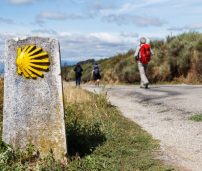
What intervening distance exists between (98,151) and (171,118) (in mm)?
4182

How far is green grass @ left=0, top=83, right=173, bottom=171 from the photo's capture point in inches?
295

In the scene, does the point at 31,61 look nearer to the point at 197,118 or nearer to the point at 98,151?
the point at 98,151

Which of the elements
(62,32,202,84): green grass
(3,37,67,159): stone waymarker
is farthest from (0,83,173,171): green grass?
(62,32,202,84): green grass

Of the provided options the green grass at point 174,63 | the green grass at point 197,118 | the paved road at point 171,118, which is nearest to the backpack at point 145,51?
the paved road at point 171,118

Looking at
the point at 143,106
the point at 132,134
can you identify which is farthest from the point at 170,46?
the point at 132,134

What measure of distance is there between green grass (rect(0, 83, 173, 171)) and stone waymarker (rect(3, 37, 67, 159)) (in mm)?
192

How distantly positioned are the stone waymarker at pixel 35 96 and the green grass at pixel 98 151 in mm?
192

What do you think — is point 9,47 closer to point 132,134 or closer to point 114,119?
point 132,134

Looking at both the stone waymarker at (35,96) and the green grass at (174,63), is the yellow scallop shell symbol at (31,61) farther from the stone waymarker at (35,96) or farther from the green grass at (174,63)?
the green grass at (174,63)

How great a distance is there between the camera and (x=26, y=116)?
7766 mm

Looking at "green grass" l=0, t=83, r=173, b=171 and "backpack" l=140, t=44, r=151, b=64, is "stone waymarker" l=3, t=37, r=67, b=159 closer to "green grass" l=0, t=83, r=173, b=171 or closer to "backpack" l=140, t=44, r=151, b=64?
"green grass" l=0, t=83, r=173, b=171

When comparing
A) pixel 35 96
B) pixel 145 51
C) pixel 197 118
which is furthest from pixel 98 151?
pixel 145 51

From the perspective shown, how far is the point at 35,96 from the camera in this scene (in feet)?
25.3

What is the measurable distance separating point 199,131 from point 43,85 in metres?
3.71
